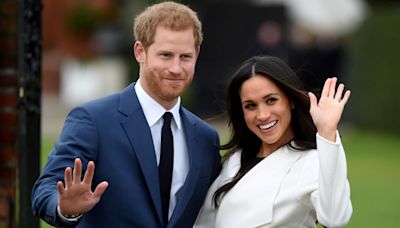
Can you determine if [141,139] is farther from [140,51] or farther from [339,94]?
[339,94]

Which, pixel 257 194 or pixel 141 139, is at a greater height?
pixel 141 139

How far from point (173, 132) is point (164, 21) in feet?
1.83

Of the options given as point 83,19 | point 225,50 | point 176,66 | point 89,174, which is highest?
point 176,66

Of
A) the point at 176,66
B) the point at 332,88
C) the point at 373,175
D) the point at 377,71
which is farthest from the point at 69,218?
the point at 377,71

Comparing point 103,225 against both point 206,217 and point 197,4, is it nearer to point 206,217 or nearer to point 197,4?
point 206,217

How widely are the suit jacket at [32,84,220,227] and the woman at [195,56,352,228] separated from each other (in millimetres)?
283

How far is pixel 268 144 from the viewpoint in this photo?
4902mm

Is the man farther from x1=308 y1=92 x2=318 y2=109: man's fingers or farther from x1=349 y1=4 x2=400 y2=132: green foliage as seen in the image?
x1=349 y1=4 x2=400 y2=132: green foliage

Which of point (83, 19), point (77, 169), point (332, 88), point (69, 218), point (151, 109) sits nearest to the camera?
point (77, 169)

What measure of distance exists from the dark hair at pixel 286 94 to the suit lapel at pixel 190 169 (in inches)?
7.9

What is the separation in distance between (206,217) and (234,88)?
641 millimetres

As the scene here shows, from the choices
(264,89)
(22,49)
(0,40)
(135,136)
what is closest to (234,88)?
(264,89)

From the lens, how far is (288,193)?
15.0ft

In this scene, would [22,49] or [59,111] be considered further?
[59,111]
